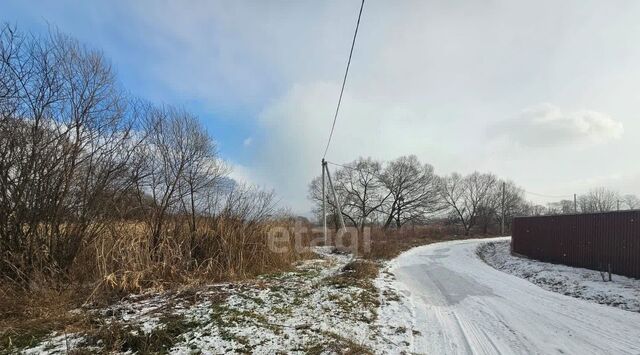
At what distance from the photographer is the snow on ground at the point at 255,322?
4.32 metres

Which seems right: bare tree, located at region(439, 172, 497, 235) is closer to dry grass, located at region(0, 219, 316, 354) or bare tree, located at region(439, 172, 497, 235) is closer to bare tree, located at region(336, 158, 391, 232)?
bare tree, located at region(336, 158, 391, 232)

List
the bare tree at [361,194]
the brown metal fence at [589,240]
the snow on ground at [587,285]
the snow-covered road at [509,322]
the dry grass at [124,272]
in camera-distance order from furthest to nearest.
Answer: the bare tree at [361,194]
the brown metal fence at [589,240]
the snow on ground at [587,285]
the snow-covered road at [509,322]
the dry grass at [124,272]

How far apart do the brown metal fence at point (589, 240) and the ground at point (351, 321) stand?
15.0ft

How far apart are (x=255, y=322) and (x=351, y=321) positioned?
1.47 meters

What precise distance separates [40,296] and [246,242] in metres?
4.99

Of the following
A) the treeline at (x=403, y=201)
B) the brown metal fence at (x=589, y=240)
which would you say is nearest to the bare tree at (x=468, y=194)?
the treeline at (x=403, y=201)

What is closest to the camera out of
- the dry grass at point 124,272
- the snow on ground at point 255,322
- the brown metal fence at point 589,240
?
the snow on ground at point 255,322

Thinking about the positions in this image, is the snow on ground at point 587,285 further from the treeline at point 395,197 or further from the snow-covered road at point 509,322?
the treeline at point 395,197

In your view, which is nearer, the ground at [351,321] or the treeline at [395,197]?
the ground at [351,321]

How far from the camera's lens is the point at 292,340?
15.4 ft

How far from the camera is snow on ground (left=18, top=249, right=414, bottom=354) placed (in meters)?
4.32

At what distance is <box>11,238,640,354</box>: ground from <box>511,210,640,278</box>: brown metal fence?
4585mm

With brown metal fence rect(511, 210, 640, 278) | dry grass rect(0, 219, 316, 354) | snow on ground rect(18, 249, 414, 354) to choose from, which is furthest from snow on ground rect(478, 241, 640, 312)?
dry grass rect(0, 219, 316, 354)

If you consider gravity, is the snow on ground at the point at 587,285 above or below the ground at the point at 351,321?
below
